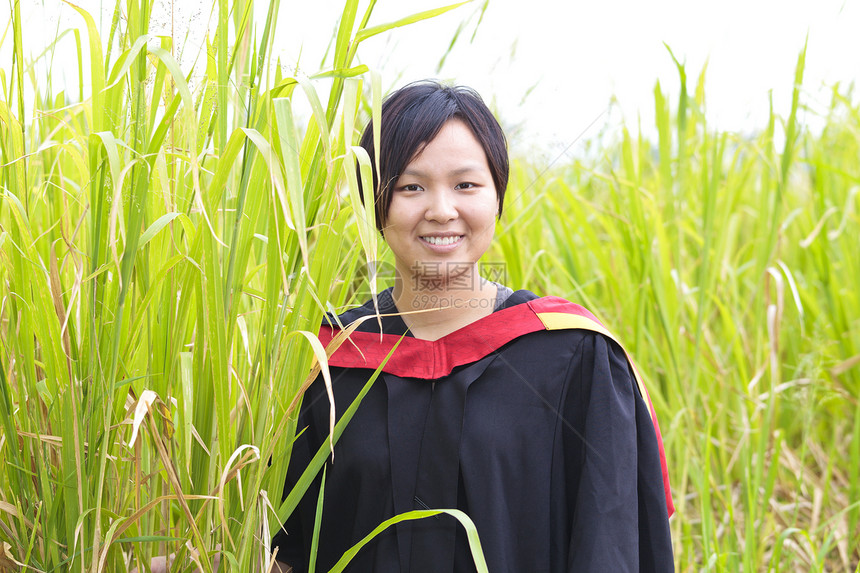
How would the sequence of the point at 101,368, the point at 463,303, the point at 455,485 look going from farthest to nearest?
1. the point at 463,303
2. the point at 455,485
3. the point at 101,368

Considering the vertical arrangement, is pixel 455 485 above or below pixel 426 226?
below

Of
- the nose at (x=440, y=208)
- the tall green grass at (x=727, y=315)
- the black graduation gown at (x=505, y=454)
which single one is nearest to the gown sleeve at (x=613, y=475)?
the black graduation gown at (x=505, y=454)

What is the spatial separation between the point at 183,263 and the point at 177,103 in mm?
215

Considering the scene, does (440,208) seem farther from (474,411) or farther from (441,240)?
(474,411)

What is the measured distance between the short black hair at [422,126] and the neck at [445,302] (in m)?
0.12

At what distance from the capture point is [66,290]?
1043 millimetres

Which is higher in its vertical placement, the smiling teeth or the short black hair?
the short black hair

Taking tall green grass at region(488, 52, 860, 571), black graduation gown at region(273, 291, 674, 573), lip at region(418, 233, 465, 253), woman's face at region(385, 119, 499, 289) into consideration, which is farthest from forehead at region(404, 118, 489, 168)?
tall green grass at region(488, 52, 860, 571)

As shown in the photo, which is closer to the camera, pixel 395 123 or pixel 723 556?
pixel 395 123

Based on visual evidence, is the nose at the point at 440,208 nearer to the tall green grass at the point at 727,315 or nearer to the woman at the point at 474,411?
the woman at the point at 474,411

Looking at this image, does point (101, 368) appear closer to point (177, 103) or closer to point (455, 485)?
point (177, 103)

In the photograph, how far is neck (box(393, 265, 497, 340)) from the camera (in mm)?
1220

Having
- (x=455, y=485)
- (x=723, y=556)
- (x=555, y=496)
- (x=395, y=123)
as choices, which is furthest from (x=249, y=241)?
(x=723, y=556)

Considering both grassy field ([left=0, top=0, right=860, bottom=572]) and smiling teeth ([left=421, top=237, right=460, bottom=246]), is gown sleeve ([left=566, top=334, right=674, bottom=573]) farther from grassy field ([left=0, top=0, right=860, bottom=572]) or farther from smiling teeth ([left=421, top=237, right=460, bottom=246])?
grassy field ([left=0, top=0, right=860, bottom=572])
